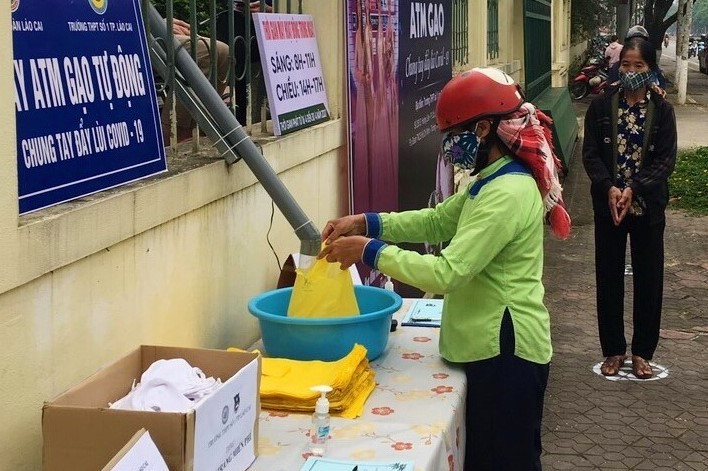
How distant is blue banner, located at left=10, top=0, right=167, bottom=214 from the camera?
2.49 meters

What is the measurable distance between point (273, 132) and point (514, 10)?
31.0ft

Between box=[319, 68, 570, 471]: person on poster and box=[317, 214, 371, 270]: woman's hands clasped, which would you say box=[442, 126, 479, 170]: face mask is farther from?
box=[317, 214, 371, 270]: woman's hands clasped

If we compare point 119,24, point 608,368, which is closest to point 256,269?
point 119,24

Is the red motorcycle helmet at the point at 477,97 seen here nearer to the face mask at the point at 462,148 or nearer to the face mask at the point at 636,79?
the face mask at the point at 462,148

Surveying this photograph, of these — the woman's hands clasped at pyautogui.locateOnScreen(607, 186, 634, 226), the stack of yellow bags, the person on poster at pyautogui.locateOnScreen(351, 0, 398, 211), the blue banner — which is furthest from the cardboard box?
the woman's hands clasped at pyautogui.locateOnScreen(607, 186, 634, 226)

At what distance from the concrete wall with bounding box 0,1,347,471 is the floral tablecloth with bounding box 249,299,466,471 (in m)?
0.53

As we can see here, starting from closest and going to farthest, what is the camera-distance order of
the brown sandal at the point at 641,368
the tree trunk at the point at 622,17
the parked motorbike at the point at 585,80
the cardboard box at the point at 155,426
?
the cardboard box at the point at 155,426
the brown sandal at the point at 641,368
the parked motorbike at the point at 585,80
the tree trunk at the point at 622,17

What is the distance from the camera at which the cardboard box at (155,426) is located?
88.6 inches

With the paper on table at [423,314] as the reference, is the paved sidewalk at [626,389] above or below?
below

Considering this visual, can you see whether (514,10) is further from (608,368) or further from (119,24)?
(119,24)

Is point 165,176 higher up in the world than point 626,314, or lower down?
higher up

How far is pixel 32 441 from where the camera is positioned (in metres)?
2.50

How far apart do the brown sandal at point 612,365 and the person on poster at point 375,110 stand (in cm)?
155

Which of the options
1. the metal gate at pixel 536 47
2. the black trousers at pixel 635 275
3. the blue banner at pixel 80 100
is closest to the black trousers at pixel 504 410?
the blue banner at pixel 80 100
